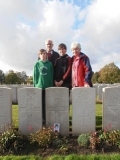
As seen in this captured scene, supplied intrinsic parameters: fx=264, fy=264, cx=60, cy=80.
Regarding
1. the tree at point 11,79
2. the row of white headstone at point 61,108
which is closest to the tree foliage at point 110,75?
the tree at point 11,79

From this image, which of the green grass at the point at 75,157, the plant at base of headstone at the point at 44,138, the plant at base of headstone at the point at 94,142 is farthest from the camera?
the plant at base of headstone at the point at 44,138

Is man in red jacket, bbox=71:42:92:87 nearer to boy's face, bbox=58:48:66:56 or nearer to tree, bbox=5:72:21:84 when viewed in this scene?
boy's face, bbox=58:48:66:56

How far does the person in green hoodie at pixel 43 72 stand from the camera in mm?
7238

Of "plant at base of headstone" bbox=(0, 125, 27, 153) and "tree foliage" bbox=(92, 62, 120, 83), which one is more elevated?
"tree foliage" bbox=(92, 62, 120, 83)

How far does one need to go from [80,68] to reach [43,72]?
1.04 metres

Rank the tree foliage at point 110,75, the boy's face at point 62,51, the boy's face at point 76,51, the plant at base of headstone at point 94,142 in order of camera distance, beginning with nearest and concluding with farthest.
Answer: the plant at base of headstone at point 94,142
the boy's face at point 76,51
the boy's face at point 62,51
the tree foliage at point 110,75

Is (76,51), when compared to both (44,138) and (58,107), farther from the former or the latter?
(44,138)

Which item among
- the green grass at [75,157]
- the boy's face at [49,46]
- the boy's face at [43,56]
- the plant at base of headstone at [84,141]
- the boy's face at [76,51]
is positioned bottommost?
the green grass at [75,157]

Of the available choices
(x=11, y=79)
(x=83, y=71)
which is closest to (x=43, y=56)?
(x=83, y=71)

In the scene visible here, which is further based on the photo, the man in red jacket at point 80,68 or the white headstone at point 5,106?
the man in red jacket at point 80,68

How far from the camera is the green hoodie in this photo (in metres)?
7.25

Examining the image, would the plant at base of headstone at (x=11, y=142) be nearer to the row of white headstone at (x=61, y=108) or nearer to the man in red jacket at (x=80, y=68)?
the row of white headstone at (x=61, y=108)

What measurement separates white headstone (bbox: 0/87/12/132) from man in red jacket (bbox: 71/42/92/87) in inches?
75.2

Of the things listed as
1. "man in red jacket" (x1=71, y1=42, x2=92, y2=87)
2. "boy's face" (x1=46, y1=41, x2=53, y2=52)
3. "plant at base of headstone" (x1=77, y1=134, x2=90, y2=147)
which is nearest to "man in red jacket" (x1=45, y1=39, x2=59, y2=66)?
"boy's face" (x1=46, y1=41, x2=53, y2=52)
